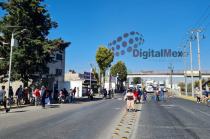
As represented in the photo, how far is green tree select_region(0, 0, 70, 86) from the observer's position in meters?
29.9

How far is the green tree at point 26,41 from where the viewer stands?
29.9 metres

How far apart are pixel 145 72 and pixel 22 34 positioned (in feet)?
267

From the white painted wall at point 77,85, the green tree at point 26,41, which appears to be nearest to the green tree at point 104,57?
the white painted wall at point 77,85

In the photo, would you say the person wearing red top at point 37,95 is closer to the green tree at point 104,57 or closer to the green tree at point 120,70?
the green tree at point 104,57

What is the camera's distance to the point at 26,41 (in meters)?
30.7

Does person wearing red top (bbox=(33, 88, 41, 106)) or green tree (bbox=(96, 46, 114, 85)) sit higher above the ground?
green tree (bbox=(96, 46, 114, 85))

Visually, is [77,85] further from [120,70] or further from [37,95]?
[120,70]

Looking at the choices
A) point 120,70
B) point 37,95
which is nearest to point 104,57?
point 37,95

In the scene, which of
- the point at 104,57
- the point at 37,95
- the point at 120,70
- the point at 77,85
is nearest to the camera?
the point at 37,95

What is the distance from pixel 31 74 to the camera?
31219mm

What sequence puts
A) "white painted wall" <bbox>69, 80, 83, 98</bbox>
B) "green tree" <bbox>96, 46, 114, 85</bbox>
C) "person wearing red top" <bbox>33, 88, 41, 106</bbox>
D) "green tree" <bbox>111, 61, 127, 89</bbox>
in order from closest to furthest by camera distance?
"person wearing red top" <bbox>33, 88, 41, 106</bbox>, "white painted wall" <bbox>69, 80, 83, 98</bbox>, "green tree" <bbox>96, 46, 114, 85</bbox>, "green tree" <bbox>111, 61, 127, 89</bbox>

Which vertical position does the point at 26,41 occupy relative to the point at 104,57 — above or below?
below

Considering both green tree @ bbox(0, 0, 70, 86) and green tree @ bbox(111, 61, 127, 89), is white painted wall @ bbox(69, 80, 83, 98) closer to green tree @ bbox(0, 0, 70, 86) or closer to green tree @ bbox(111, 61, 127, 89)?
green tree @ bbox(0, 0, 70, 86)

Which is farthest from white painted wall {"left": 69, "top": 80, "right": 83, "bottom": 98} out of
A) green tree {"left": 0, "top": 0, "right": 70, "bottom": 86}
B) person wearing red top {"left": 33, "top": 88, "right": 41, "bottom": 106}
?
person wearing red top {"left": 33, "top": 88, "right": 41, "bottom": 106}
